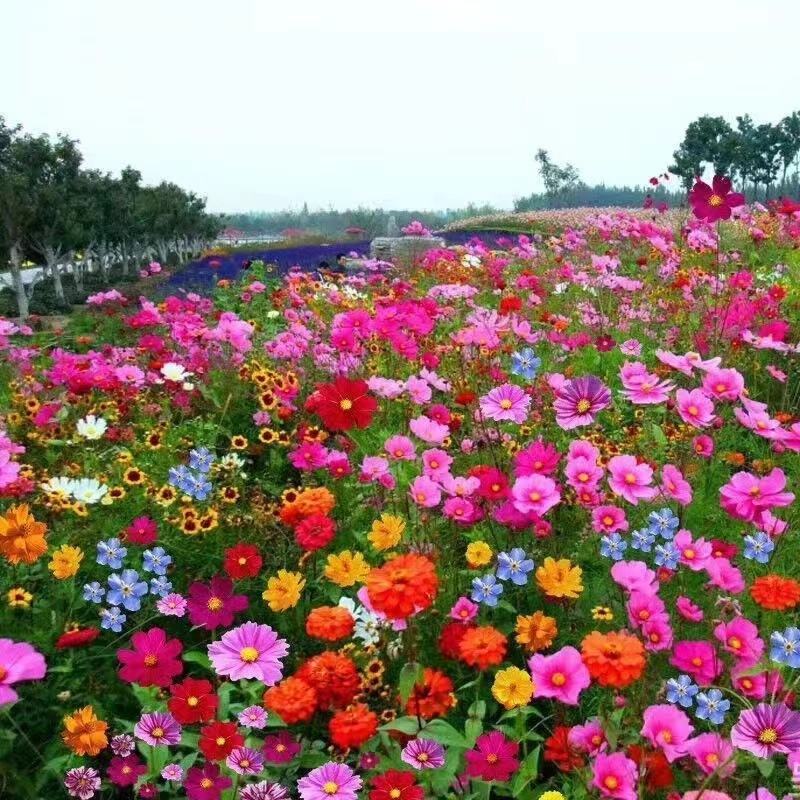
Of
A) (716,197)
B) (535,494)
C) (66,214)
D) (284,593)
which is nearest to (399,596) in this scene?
(284,593)

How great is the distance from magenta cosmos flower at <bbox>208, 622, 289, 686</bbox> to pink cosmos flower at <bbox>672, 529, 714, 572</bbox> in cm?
85

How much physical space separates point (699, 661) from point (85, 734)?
114 centimetres

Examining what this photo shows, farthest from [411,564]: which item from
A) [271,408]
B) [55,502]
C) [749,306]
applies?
[749,306]

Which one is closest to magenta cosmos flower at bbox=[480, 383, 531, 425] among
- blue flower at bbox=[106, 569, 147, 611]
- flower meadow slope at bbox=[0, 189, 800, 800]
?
flower meadow slope at bbox=[0, 189, 800, 800]

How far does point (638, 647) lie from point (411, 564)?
1.26 feet

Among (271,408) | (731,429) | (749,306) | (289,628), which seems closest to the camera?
(289,628)

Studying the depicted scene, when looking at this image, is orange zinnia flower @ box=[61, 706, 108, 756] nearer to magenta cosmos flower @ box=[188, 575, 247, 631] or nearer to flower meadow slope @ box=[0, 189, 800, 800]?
flower meadow slope @ box=[0, 189, 800, 800]

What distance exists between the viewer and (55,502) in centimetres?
211

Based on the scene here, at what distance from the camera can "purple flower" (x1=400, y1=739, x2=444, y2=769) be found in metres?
1.37

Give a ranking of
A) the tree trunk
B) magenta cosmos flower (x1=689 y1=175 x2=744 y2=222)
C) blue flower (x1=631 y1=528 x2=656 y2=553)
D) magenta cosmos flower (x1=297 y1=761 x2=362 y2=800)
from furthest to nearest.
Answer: the tree trunk → magenta cosmos flower (x1=689 y1=175 x2=744 y2=222) → blue flower (x1=631 y1=528 x2=656 y2=553) → magenta cosmos flower (x1=297 y1=761 x2=362 y2=800)

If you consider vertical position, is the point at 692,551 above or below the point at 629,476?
below

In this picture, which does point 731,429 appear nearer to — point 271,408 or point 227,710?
point 271,408

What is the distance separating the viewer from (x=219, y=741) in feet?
4.65

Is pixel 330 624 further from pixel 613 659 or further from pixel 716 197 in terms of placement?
pixel 716 197
